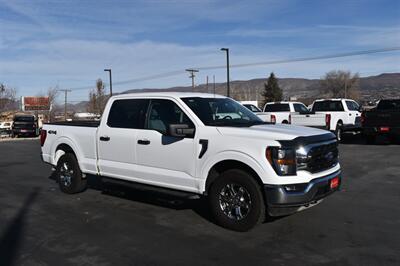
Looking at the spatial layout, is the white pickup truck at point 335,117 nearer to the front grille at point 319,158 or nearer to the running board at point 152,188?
the front grille at point 319,158

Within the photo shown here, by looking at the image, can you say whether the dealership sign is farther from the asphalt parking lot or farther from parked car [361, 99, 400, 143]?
the asphalt parking lot

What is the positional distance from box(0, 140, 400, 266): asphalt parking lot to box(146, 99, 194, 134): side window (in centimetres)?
107

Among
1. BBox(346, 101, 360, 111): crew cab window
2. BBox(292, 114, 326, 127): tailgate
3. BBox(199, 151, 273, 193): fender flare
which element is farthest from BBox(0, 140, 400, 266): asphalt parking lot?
BBox(346, 101, 360, 111): crew cab window

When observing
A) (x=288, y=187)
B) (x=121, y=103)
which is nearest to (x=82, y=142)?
(x=121, y=103)

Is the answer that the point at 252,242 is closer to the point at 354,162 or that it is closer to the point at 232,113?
the point at 232,113

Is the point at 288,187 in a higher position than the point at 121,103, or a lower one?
lower

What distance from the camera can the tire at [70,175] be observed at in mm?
8156

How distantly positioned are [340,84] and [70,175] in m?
134

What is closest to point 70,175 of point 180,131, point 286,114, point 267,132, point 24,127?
point 180,131

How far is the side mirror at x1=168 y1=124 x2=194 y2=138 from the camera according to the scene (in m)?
5.97

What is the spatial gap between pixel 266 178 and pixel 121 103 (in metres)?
3.16

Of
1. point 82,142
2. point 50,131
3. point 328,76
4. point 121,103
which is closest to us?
point 121,103

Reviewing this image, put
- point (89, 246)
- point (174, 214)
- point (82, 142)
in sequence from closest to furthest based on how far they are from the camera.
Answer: point (89, 246) < point (174, 214) < point (82, 142)

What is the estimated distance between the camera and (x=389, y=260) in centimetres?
461
